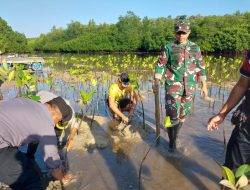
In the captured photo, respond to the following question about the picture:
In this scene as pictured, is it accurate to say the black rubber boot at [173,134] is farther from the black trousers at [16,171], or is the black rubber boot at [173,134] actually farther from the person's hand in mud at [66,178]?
the black trousers at [16,171]

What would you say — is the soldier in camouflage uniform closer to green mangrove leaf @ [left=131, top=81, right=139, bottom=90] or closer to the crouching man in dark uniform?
green mangrove leaf @ [left=131, top=81, right=139, bottom=90]

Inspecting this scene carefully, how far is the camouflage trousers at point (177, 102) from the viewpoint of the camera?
13.7 feet

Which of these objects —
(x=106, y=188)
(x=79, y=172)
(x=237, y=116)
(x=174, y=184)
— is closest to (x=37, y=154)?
(x=79, y=172)

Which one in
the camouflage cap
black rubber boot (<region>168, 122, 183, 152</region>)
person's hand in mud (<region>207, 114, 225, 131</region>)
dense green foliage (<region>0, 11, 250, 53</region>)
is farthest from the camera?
dense green foliage (<region>0, 11, 250, 53</region>)

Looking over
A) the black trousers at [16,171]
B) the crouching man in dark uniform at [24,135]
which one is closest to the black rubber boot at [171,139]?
the crouching man in dark uniform at [24,135]

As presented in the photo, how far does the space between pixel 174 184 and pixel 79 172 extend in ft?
4.14

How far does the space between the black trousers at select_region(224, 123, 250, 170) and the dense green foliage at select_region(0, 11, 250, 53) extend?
36.0 metres

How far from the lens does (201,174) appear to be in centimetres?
373

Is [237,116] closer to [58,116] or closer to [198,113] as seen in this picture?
[58,116]

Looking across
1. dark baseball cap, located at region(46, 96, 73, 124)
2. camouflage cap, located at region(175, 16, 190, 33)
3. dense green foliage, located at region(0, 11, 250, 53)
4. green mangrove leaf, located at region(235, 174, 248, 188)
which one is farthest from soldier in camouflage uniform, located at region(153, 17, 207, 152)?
dense green foliage, located at region(0, 11, 250, 53)

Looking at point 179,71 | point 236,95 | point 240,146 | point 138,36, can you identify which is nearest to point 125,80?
point 179,71

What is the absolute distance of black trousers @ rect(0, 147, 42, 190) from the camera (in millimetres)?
2689

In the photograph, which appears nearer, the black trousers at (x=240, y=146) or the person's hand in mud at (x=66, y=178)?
the black trousers at (x=240, y=146)

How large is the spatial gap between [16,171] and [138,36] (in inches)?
2635
